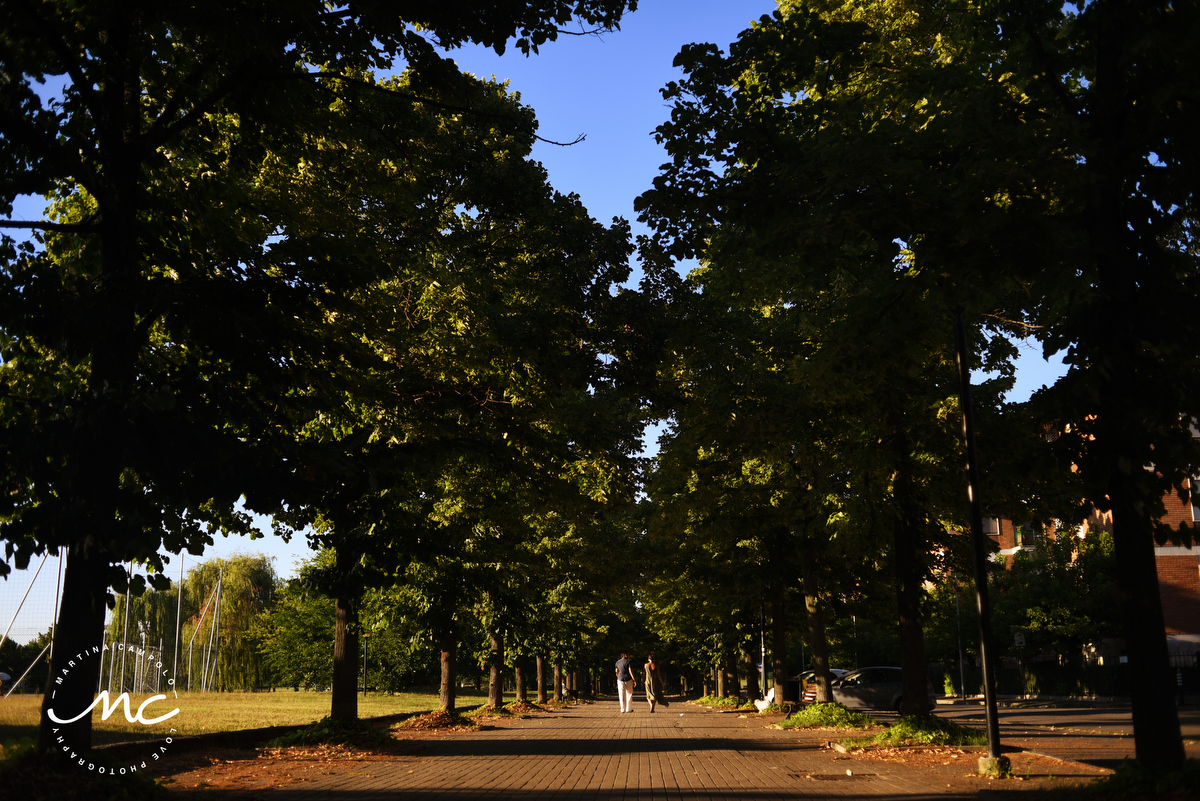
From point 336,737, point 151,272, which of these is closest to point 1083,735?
point 336,737

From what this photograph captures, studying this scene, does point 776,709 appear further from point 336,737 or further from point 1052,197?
point 1052,197

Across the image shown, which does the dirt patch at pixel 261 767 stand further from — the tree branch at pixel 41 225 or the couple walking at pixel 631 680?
the couple walking at pixel 631 680

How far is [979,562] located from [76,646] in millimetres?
10331

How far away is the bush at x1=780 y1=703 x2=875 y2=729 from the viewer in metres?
21.8

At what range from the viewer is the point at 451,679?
2675cm

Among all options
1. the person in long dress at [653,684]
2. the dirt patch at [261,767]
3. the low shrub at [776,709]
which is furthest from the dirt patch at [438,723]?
the low shrub at [776,709]

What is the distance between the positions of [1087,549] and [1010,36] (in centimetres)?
4692

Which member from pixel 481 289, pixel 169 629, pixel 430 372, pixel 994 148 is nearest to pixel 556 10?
pixel 994 148

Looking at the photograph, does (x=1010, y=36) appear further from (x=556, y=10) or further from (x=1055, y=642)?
(x=1055, y=642)

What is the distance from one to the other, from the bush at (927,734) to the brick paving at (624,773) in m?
1.04

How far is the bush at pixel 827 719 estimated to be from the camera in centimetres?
2184

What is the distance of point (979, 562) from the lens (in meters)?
12.5

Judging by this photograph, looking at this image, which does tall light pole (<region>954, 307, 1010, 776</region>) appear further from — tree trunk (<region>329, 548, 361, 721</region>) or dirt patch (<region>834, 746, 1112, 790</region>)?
tree trunk (<region>329, 548, 361, 721</region>)

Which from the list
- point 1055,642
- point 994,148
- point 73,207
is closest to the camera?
point 994,148
